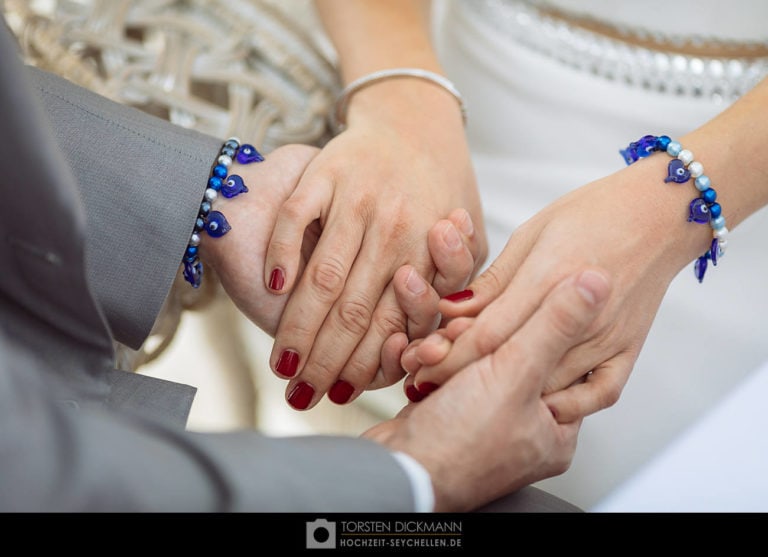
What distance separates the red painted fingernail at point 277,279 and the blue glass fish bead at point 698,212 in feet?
1.27

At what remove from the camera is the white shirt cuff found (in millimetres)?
512

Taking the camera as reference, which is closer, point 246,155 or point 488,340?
point 488,340

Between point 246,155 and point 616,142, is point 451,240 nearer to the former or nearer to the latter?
point 246,155

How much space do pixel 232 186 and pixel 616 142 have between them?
53cm

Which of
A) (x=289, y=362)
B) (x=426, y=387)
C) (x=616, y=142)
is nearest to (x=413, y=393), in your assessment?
(x=426, y=387)

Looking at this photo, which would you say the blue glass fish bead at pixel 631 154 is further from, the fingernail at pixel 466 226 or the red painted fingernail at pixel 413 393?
the red painted fingernail at pixel 413 393

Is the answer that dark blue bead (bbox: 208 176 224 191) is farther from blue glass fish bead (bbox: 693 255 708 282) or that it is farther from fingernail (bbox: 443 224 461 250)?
blue glass fish bead (bbox: 693 255 708 282)

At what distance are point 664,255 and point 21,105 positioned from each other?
547 mm

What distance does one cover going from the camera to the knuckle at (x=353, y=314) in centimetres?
76

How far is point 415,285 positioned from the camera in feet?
2.47

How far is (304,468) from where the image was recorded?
0.47 metres
